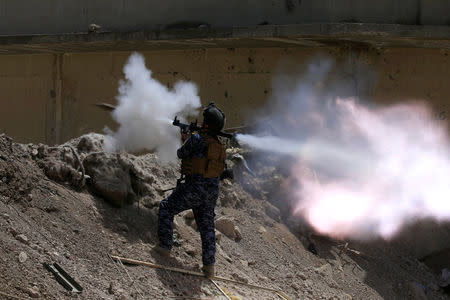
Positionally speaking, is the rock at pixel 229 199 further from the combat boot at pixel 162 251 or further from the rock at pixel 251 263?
the combat boot at pixel 162 251

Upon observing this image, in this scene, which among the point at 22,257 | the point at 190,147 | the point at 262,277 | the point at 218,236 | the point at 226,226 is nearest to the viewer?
the point at 22,257

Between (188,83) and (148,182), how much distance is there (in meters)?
3.73

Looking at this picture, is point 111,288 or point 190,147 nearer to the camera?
point 111,288

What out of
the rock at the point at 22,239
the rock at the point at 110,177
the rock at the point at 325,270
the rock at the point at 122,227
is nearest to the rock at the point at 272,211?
the rock at the point at 325,270

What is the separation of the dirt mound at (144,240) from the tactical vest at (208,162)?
2.94 ft

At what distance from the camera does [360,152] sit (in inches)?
430

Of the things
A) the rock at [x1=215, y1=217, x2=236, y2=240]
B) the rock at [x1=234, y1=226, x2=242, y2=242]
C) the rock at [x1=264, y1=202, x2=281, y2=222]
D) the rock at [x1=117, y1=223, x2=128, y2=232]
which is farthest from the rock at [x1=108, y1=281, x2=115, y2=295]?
the rock at [x1=264, y1=202, x2=281, y2=222]

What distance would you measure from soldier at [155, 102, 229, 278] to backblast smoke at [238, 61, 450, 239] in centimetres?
292

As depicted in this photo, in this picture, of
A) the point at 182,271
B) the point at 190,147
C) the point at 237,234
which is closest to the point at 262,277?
the point at 237,234

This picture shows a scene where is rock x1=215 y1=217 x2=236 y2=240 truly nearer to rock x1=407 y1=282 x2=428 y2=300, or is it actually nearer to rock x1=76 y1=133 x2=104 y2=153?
rock x1=76 y1=133 x2=104 y2=153

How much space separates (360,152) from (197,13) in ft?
11.0

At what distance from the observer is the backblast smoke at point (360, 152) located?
10484 mm

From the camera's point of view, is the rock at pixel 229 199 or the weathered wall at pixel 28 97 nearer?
the rock at pixel 229 199

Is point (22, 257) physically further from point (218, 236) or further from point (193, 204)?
point (218, 236)
